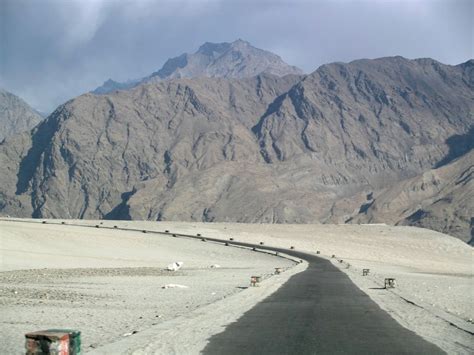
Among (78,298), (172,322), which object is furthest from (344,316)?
(78,298)

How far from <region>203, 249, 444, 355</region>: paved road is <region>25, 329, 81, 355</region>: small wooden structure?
3.97 m

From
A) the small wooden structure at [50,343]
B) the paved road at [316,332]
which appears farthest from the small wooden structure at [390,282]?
the small wooden structure at [50,343]

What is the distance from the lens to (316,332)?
48.7 feet

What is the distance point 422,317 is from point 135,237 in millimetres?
69184

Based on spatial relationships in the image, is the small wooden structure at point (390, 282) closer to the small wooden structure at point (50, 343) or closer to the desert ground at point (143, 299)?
the desert ground at point (143, 299)

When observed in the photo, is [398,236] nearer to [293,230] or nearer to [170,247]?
[293,230]

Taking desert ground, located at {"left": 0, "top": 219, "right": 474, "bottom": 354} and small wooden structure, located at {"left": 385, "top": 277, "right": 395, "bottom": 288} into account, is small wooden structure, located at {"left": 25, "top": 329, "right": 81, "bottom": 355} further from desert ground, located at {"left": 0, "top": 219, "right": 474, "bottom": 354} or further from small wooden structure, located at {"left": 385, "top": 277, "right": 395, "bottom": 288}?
small wooden structure, located at {"left": 385, "top": 277, "right": 395, "bottom": 288}

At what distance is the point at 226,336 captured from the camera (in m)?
14.2

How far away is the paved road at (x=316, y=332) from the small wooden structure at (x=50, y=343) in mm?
3967

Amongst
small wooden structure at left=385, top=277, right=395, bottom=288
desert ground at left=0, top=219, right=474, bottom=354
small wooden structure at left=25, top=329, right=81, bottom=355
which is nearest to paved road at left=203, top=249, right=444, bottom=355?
desert ground at left=0, top=219, right=474, bottom=354

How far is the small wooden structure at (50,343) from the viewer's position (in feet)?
27.6

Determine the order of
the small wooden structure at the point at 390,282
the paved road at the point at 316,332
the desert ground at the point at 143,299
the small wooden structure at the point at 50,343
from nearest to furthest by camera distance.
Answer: the small wooden structure at the point at 50,343
the paved road at the point at 316,332
the desert ground at the point at 143,299
the small wooden structure at the point at 390,282

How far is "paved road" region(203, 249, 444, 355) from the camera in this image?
12.5 meters

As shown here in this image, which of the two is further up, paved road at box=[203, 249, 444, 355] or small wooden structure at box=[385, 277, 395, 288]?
small wooden structure at box=[385, 277, 395, 288]
